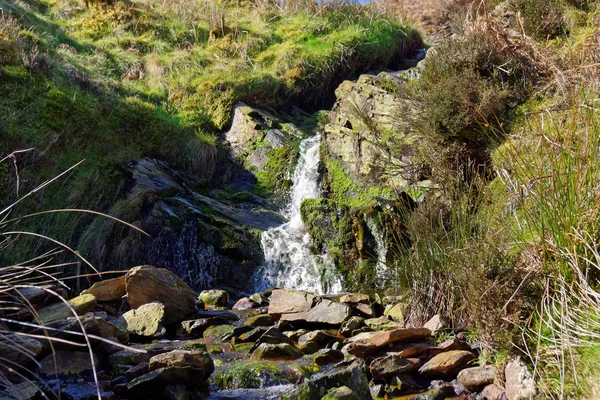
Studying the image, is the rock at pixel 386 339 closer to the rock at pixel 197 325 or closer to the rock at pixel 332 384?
the rock at pixel 332 384

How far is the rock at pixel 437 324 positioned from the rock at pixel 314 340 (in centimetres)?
100

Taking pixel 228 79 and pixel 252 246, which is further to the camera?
pixel 228 79

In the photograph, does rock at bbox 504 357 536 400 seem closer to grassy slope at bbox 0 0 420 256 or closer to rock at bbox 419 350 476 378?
rock at bbox 419 350 476 378

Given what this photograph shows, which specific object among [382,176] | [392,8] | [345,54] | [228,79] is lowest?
[382,176]

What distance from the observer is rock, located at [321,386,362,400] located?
3320 millimetres

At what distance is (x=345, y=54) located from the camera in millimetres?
14070

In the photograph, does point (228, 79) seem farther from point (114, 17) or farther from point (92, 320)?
point (92, 320)

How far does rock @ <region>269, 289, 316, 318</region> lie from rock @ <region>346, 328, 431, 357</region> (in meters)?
1.44

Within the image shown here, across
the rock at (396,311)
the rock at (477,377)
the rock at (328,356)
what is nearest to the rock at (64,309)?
the rock at (328,356)

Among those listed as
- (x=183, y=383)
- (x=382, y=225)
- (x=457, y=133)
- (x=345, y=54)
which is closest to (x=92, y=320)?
(x=183, y=383)

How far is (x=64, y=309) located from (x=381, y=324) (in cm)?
300

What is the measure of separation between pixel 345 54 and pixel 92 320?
36.2 feet

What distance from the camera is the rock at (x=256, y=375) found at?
433 cm

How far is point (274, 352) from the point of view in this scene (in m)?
4.84
